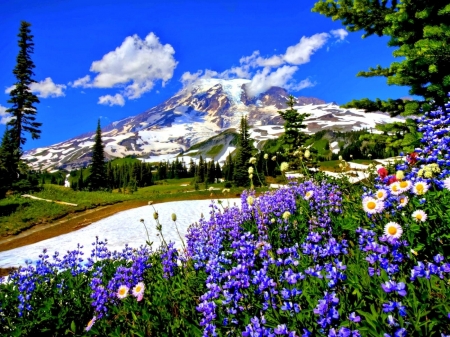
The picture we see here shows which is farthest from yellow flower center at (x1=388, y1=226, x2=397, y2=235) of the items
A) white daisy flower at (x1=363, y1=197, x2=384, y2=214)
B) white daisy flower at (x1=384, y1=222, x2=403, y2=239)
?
white daisy flower at (x1=363, y1=197, x2=384, y2=214)

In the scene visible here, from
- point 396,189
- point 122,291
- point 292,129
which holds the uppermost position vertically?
point 292,129

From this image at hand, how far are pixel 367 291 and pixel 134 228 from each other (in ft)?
50.3

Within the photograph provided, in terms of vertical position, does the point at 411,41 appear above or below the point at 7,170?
above

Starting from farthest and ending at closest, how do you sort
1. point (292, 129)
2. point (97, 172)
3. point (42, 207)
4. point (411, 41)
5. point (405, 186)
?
point (97, 172), point (292, 129), point (42, 207), point (411, 41), point (405, 186)

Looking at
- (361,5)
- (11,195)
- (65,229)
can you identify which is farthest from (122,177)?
(361,5)

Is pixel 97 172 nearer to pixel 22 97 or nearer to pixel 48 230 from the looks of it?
pixel 22 97

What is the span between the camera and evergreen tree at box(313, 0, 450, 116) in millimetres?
7141

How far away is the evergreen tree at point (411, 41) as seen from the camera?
23.4 feet

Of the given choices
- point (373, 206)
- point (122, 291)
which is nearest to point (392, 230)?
point (373, 206)

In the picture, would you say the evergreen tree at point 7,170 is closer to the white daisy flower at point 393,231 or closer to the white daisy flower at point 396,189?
the white daisy flower at point 396,189

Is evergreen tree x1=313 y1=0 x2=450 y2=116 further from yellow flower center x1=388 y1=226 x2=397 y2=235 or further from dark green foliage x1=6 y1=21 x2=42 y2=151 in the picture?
dark green foliage x1=6 y1=21 x2=42 y2=151

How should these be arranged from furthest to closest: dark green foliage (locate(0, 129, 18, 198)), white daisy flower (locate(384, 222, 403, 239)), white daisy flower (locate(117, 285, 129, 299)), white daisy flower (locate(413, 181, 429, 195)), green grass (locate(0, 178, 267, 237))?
dark green foliage (locate(0, 129, 18, 198)) < green grass (locate(0, 178, 267, 237)) < white daisy flower (locate(117, 285, 129, 299)) < white daisy flower (locate(413, 181, 429, 195)) < white daisy flower (locate(384, 222, 403, 239))

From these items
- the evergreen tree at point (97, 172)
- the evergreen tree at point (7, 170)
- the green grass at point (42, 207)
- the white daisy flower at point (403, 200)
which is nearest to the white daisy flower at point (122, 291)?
the white daisy flower at point (403, 200)

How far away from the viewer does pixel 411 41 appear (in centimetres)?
880
